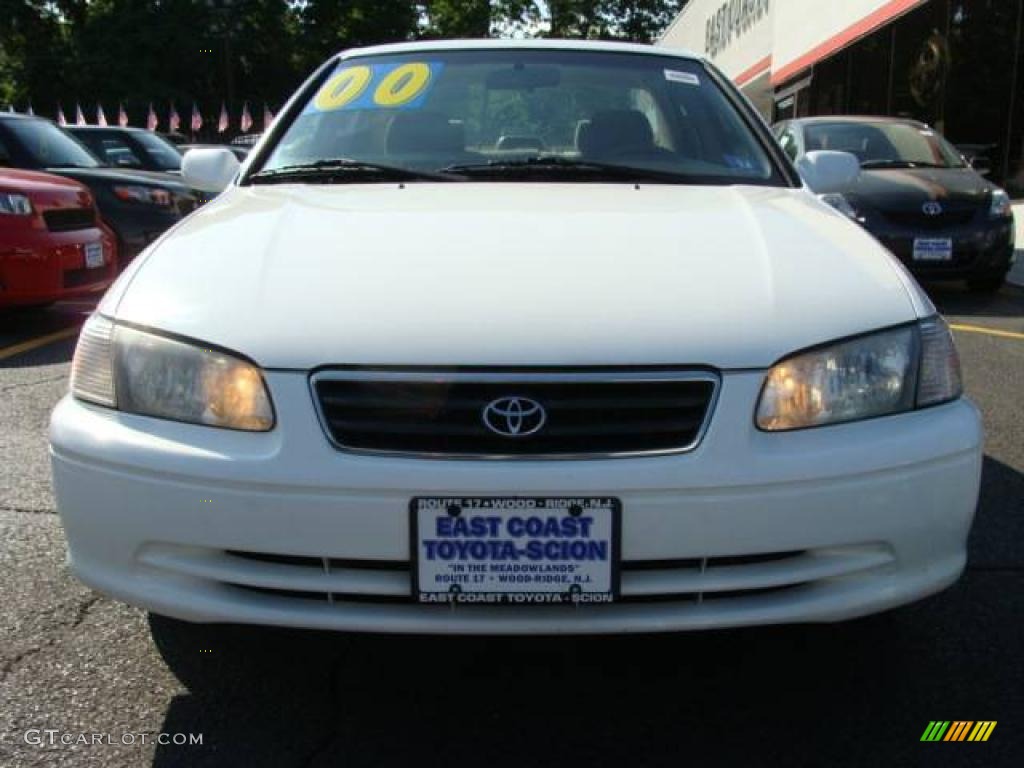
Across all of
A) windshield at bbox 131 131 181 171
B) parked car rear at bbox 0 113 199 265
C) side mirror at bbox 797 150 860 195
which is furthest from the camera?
windshield at bbox 131 131 181 171

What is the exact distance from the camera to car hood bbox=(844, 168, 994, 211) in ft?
26.0

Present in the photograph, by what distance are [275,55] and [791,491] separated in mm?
45796

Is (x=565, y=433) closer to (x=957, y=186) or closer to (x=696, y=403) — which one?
(x=696, y=403)

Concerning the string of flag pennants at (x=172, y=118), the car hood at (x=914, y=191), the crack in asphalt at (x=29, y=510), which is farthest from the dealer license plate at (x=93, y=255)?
the string of flag pennants at (x=172, y=118)

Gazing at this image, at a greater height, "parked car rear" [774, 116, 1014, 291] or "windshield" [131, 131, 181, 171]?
"windshield" [131, 131, 181, 171]

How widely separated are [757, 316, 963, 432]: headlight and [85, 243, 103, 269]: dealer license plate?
18.9ft

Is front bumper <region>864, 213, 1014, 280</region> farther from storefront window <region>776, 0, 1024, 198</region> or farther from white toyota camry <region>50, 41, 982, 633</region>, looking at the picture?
white toyota camry <region>50, 41, 982, 633</region>

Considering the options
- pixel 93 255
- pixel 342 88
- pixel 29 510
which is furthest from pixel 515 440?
pixel 93 255

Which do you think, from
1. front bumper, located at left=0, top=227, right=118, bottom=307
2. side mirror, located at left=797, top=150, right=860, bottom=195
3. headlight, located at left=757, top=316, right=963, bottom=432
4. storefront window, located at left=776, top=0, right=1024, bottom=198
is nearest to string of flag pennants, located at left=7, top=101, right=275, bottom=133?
storefront window, located at left=776, top=0, right=1024, bottom=198

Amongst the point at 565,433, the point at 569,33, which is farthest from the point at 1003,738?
the point at 569,33

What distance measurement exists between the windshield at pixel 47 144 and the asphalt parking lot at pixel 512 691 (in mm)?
5726

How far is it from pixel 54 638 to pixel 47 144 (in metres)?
6.25

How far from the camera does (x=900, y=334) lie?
7.12 feet

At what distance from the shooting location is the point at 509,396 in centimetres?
195
